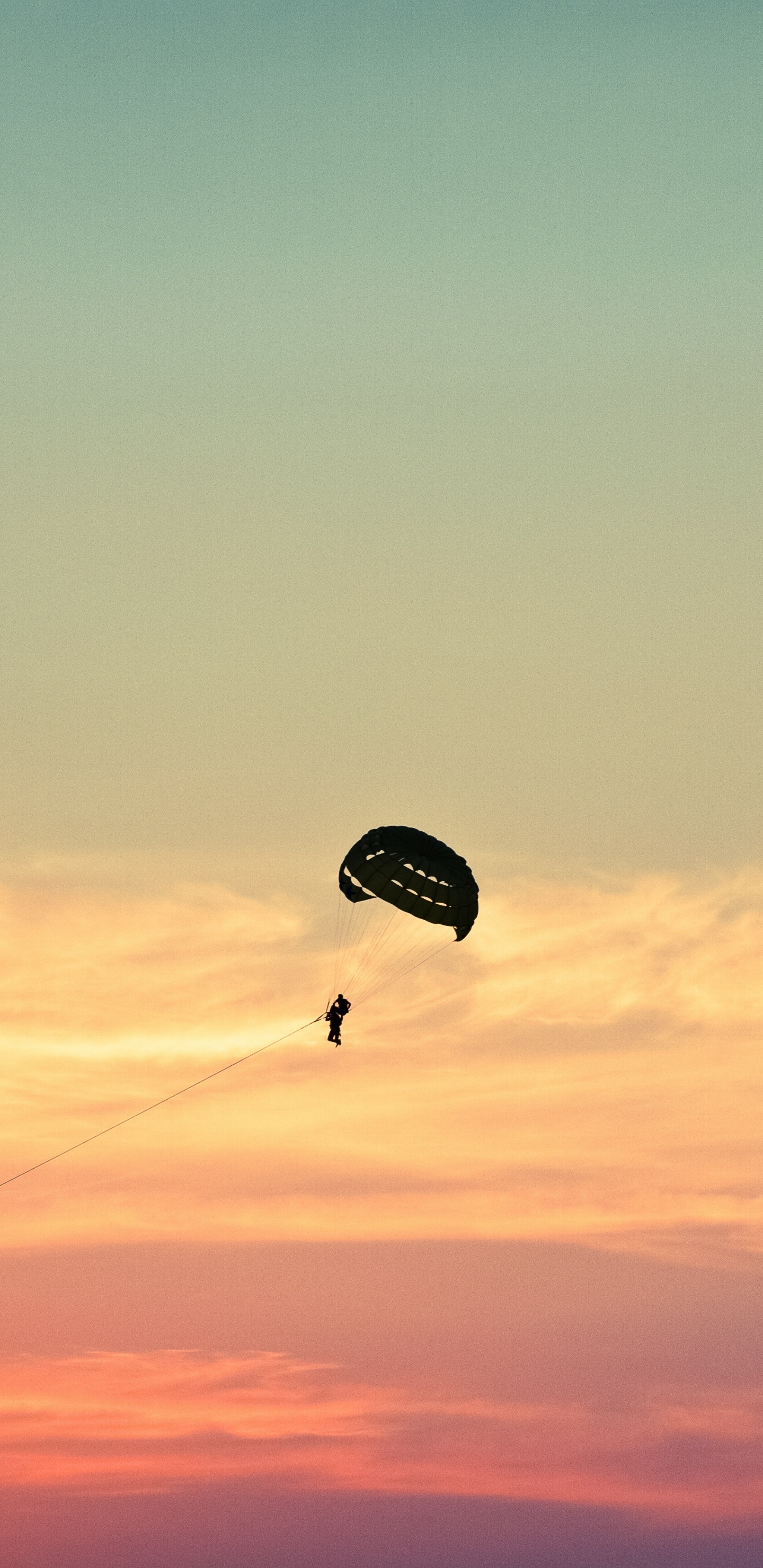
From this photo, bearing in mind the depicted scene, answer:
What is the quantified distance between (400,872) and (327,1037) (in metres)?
6.82

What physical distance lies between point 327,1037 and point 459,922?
6663 mm

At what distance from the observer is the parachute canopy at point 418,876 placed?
77.9m

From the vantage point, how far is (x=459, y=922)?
78.2 m

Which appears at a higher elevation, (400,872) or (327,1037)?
(400,872)

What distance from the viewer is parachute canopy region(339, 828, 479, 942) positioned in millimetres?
77875

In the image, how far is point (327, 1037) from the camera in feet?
253

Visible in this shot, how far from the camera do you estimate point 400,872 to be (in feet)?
257

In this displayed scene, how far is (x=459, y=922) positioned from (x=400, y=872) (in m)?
2.94

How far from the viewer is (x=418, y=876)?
256 feet
